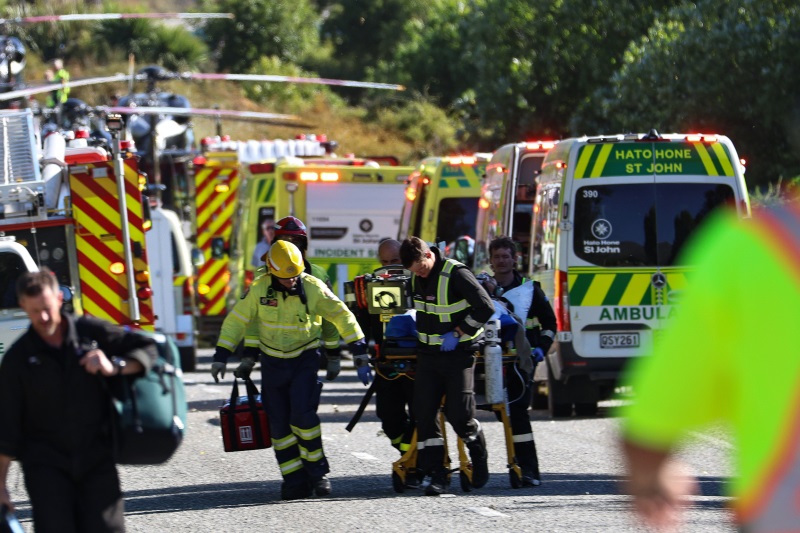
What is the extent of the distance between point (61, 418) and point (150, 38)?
4747 centimetres

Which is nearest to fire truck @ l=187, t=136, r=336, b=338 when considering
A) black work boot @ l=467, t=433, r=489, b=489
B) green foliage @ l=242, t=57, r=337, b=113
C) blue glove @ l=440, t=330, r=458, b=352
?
black work boot @ l=467, t=433, r=489, b=489

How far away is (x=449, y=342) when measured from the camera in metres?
9.60

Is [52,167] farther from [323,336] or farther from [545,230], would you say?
[323,336]

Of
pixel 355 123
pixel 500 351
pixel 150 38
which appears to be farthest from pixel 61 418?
pixel 150 38

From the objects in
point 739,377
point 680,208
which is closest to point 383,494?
point 680,208

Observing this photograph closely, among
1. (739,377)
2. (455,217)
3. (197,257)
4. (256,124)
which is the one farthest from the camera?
(256,124)

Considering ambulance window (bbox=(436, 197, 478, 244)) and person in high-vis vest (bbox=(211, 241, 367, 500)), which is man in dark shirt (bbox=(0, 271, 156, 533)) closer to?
person in high-vis vest (bbox=(211, 241, 367, 500))

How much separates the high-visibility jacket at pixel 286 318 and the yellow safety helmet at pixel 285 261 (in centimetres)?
17

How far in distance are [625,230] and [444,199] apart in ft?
17.4

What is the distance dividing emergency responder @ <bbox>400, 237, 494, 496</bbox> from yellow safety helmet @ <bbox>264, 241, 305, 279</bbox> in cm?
68

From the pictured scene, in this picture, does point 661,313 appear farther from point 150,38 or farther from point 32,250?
point 150,38

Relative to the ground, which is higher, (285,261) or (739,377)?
(739,377)

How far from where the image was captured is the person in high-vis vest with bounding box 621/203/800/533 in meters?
3.38

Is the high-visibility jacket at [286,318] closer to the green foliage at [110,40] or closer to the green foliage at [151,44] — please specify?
the green foliage at [110,40]
